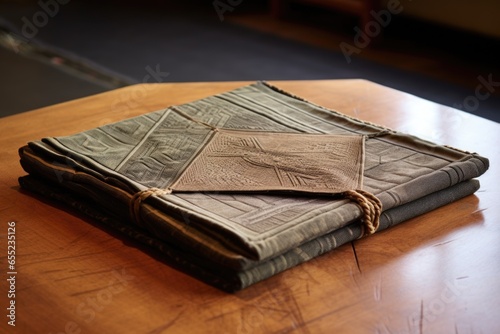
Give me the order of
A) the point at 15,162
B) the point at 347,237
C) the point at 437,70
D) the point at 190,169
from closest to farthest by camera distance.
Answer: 1. the point at 347,237
2. the point at 190,169
3. the point at 15,162
4. the point at 437,70

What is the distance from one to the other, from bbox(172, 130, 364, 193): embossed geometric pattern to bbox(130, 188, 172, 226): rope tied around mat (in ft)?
0.11

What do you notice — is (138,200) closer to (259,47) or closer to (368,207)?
(368,207)

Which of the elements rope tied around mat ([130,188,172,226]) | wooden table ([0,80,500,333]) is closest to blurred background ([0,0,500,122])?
wooden table ([0,80,500,333])

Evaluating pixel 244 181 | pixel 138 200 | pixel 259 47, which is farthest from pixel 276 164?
pixel 259 47

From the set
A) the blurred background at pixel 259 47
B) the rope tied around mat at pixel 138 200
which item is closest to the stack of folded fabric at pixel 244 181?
the rope tied around mat at pixel 138 200

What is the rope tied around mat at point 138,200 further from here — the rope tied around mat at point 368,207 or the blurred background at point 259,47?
the blurred background at point 259,47

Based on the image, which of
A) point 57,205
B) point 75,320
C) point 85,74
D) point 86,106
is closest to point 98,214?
point 57,205

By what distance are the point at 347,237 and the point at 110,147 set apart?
389 mm

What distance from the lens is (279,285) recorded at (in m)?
0.87

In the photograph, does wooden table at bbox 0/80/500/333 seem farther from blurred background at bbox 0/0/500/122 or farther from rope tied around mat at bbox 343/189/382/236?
blurred background at bbox 0/0/500/122

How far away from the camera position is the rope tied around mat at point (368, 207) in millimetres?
949

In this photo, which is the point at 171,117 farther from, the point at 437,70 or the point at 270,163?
the point at 437,70

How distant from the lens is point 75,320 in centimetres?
82


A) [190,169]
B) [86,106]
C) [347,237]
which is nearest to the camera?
[347,237]
